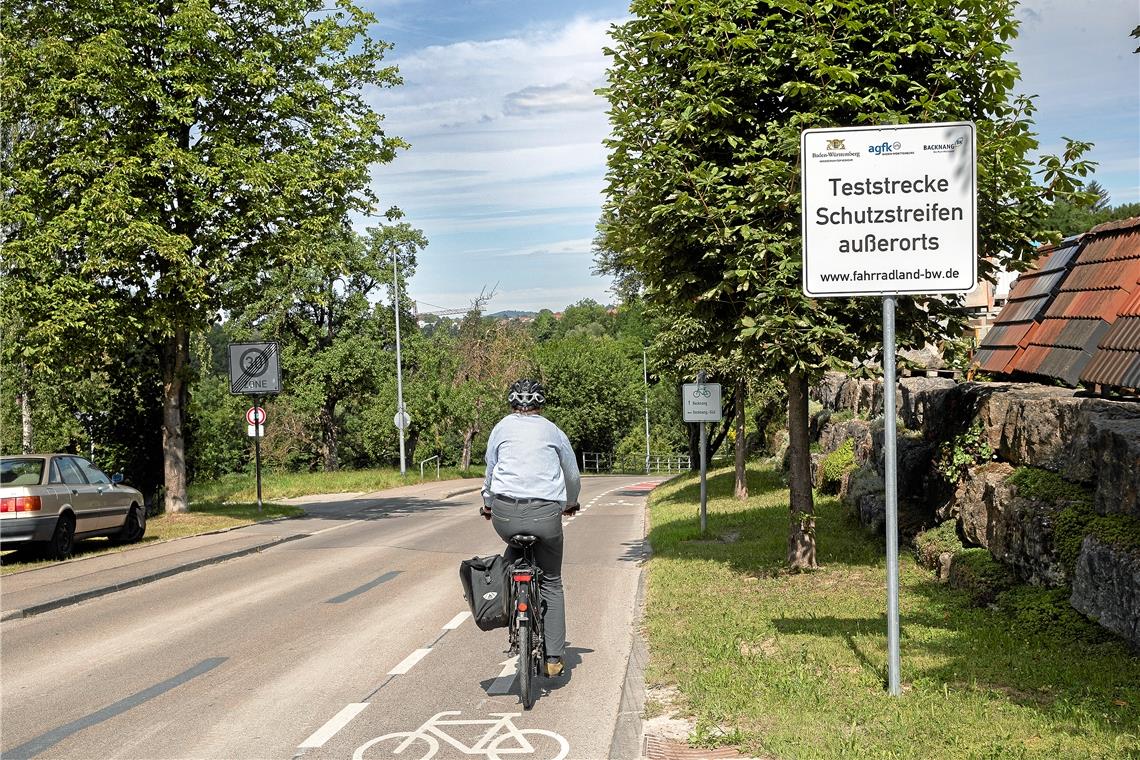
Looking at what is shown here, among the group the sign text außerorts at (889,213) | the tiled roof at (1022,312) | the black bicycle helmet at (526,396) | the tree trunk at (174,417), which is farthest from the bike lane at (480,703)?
the tree trunk at (174,417)

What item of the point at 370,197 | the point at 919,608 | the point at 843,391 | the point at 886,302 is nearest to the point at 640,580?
the point at 919,608

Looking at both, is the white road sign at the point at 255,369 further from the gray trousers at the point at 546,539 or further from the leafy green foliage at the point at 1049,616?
the leafy green foliage at the point at 1049,616

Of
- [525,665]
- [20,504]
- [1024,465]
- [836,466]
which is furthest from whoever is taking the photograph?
[836,466]

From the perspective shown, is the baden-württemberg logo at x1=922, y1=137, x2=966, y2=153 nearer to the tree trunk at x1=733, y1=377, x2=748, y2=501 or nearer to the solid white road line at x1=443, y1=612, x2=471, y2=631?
the solid white road line at x1=443, y1=612, x2=471, y2=631

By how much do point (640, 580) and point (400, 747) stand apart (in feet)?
23.6

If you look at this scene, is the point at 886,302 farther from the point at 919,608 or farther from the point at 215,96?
the point at 215,96

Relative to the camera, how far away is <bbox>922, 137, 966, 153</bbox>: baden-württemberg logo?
6531 mm

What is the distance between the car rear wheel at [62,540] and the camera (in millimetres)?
15344

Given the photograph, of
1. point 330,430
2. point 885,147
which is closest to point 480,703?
point 885,147

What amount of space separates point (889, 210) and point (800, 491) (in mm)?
5600

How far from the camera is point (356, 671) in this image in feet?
26.1

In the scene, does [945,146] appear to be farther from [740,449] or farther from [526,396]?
[740,449]

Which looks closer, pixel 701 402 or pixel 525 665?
pixel 525 665

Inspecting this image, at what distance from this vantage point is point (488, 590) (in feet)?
22.6
